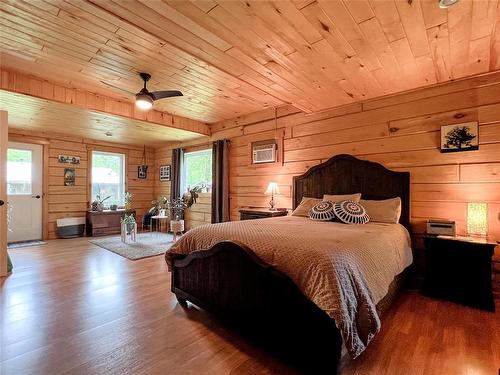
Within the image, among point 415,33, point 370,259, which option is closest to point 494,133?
point 415,33

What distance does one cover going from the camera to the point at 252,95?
3682 millimetres

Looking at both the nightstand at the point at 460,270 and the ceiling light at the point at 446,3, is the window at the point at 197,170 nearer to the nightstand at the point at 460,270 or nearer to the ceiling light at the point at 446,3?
the nightstand at the point at 460,270

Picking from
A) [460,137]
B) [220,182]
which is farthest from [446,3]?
[220,182]

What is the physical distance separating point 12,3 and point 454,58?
368cm

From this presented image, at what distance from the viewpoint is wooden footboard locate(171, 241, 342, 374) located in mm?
1405

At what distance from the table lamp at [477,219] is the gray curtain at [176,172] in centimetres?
530

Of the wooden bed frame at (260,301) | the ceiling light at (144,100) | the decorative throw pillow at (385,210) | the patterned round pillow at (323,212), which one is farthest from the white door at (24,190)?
the decorative throw pillow at (385,210)

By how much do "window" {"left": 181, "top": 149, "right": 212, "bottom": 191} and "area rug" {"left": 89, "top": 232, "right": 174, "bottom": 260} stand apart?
1340mm

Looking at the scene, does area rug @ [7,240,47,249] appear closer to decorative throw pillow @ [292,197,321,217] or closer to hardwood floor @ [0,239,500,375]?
hardwood floor @ [0,239,500,375]

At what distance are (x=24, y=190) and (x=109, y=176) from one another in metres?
1.69

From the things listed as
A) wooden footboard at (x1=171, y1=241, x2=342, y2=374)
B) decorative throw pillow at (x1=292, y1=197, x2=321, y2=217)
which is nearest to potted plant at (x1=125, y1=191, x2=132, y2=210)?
decorative throw pillow at (x1=292, y1=197, x2=321, y2=217)

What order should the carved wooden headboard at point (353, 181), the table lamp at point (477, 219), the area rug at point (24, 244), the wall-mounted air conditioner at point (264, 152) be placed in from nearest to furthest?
the table lamp at point (477, 219) → the carved wooden headboard at point (353, 181) → the wall-mounted air conditioner at point (264, 152) → the area rug at point (24, 244)

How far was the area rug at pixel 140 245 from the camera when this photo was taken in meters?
4.18

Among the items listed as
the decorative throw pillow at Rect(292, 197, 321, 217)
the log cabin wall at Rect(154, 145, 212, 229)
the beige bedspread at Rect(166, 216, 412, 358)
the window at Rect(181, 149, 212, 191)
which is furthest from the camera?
A: the window at Rect(181, 149, 212, 191)
